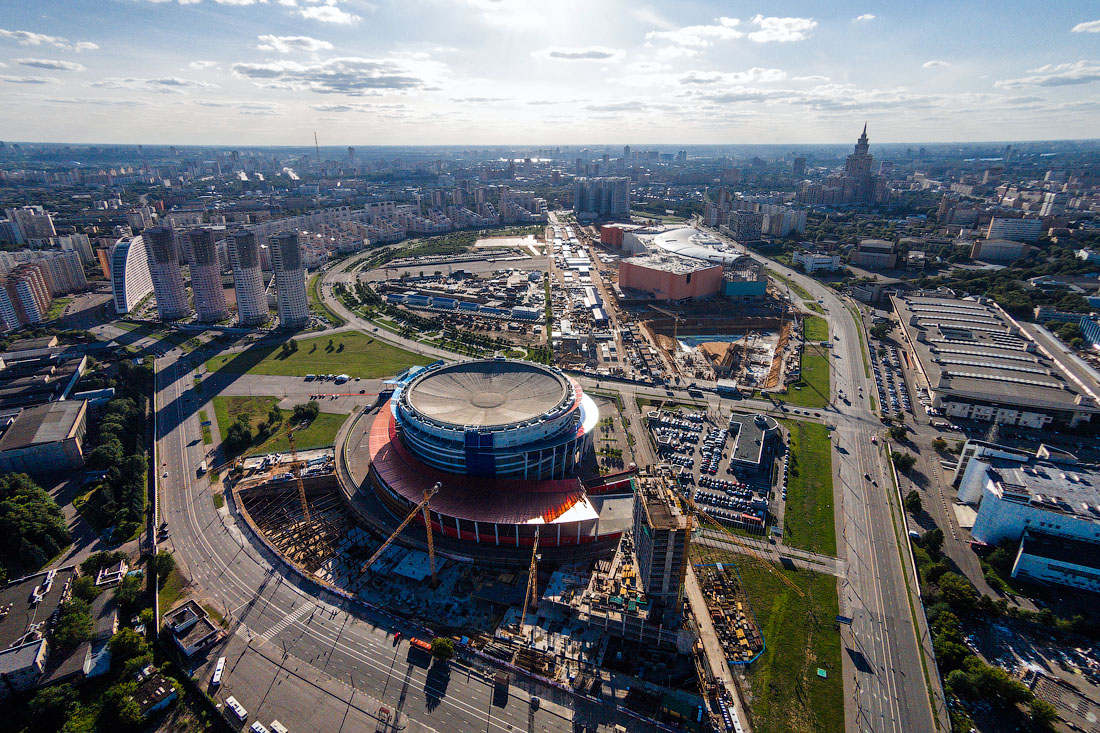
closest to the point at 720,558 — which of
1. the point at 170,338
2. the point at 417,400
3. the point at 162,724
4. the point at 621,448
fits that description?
the point at 621,448

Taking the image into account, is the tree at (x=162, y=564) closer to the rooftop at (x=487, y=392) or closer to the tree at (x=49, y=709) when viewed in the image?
the tree at (x=49, y=709)

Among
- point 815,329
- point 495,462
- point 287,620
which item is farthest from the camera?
point 815,329

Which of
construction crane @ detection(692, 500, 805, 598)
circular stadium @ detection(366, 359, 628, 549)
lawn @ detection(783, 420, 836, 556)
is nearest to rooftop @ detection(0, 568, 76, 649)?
circular stadium @ detection(366, 359, 628, 549)

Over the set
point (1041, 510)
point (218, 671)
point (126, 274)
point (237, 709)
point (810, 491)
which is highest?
point (126, 274)

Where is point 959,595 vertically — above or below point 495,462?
below

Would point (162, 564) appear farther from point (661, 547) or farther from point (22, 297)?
point (22, 297)

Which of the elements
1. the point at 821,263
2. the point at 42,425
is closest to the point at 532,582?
the point at 42,425

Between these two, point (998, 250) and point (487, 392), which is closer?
point (487, 392)

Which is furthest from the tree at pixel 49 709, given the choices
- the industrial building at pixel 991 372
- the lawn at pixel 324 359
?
the industrial building at pixel 991 372
